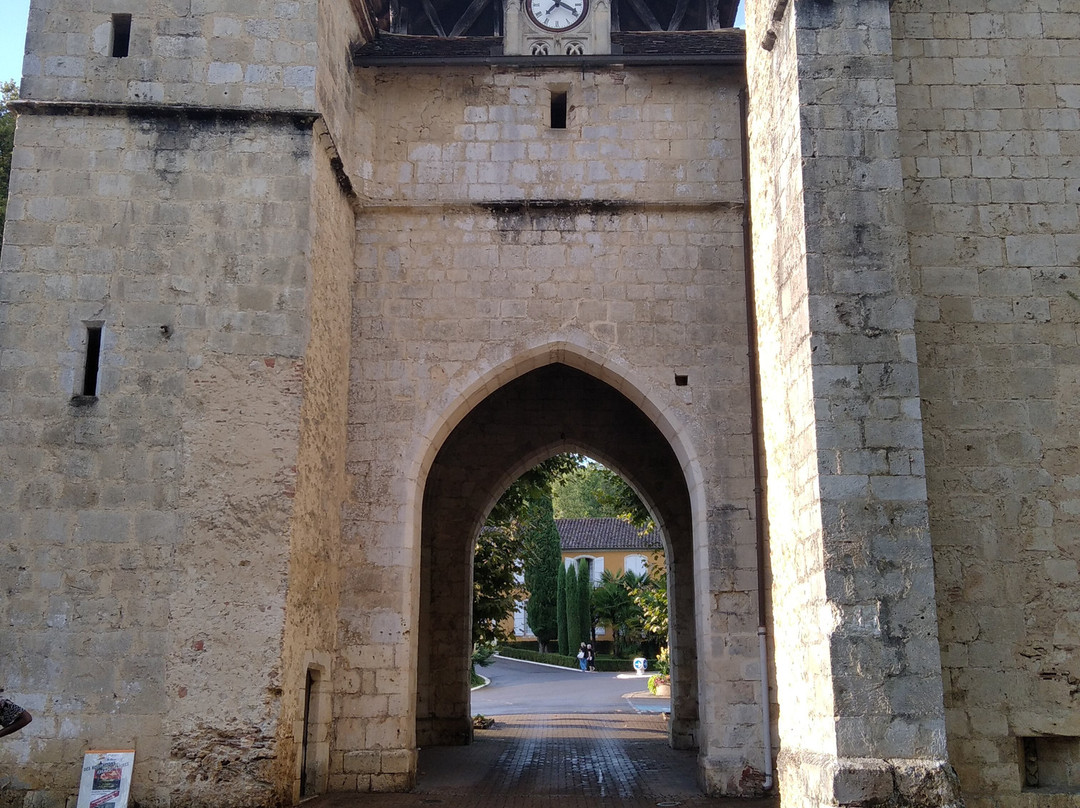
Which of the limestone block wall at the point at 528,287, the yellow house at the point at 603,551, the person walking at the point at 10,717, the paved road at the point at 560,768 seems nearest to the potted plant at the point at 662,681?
the paved road at the point at 560,768

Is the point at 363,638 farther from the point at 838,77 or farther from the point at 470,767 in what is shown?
the point at 838,77

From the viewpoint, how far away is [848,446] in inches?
216

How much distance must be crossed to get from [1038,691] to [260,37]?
22.4 ft

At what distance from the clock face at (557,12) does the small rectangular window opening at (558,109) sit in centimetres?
89

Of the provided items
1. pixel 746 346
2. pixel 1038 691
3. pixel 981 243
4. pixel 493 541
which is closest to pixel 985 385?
pixel 981 243

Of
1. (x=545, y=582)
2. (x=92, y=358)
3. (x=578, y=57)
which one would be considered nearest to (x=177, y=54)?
(x=92, y=358)

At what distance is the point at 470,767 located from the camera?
384 inches

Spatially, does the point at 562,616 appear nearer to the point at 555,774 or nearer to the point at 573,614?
the point at 573,614

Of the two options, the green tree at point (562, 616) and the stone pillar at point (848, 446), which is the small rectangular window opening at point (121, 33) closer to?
the stone pillar at point (848, 446)

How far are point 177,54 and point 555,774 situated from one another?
6.69 m

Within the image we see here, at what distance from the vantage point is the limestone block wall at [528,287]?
27.4 ft

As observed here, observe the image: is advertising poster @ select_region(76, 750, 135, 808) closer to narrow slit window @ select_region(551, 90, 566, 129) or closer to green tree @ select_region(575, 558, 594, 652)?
narrow slit window @ select_region(551, 90, 566, 129)

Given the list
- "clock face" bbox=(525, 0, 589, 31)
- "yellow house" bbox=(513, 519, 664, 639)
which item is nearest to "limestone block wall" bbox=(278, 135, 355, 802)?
"clock face" bbox=(525, 0, 589, 31)

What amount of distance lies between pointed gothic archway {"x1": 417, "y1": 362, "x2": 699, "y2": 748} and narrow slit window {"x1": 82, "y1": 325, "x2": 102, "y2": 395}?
4539mm
